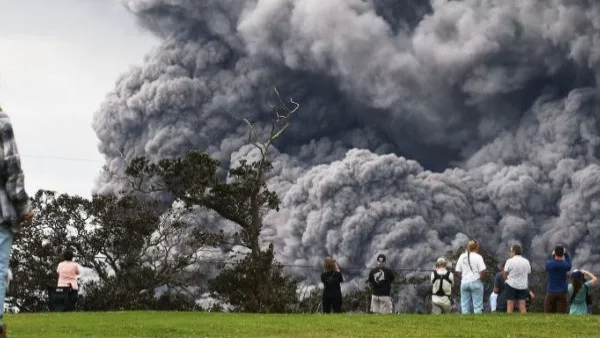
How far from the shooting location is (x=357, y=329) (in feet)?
51.5

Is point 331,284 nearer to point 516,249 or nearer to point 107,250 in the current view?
point 516,249

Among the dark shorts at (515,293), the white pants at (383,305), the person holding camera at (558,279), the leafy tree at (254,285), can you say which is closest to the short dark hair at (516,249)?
the person holding camera at (558,279)

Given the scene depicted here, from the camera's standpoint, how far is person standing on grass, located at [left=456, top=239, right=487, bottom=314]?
64.3 feet

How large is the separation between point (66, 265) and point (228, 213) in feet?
53.1

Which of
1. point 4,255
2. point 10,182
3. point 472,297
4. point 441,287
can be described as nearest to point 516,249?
point 472,297

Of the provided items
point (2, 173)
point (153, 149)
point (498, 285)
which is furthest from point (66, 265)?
point (153, 149)

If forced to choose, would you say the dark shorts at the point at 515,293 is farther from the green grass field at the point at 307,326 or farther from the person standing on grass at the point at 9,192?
the person standing on grass at the point at 9,192

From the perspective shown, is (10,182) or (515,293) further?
(515,293)

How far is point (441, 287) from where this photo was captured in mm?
20688

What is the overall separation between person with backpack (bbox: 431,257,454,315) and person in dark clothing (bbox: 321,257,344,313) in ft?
7.14

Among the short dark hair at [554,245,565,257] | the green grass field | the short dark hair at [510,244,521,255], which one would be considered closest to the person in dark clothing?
the green grass field

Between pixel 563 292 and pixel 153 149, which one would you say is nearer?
pixel 563 292

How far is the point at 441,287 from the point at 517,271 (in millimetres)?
1690

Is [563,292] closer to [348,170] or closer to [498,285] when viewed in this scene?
[498,285]
